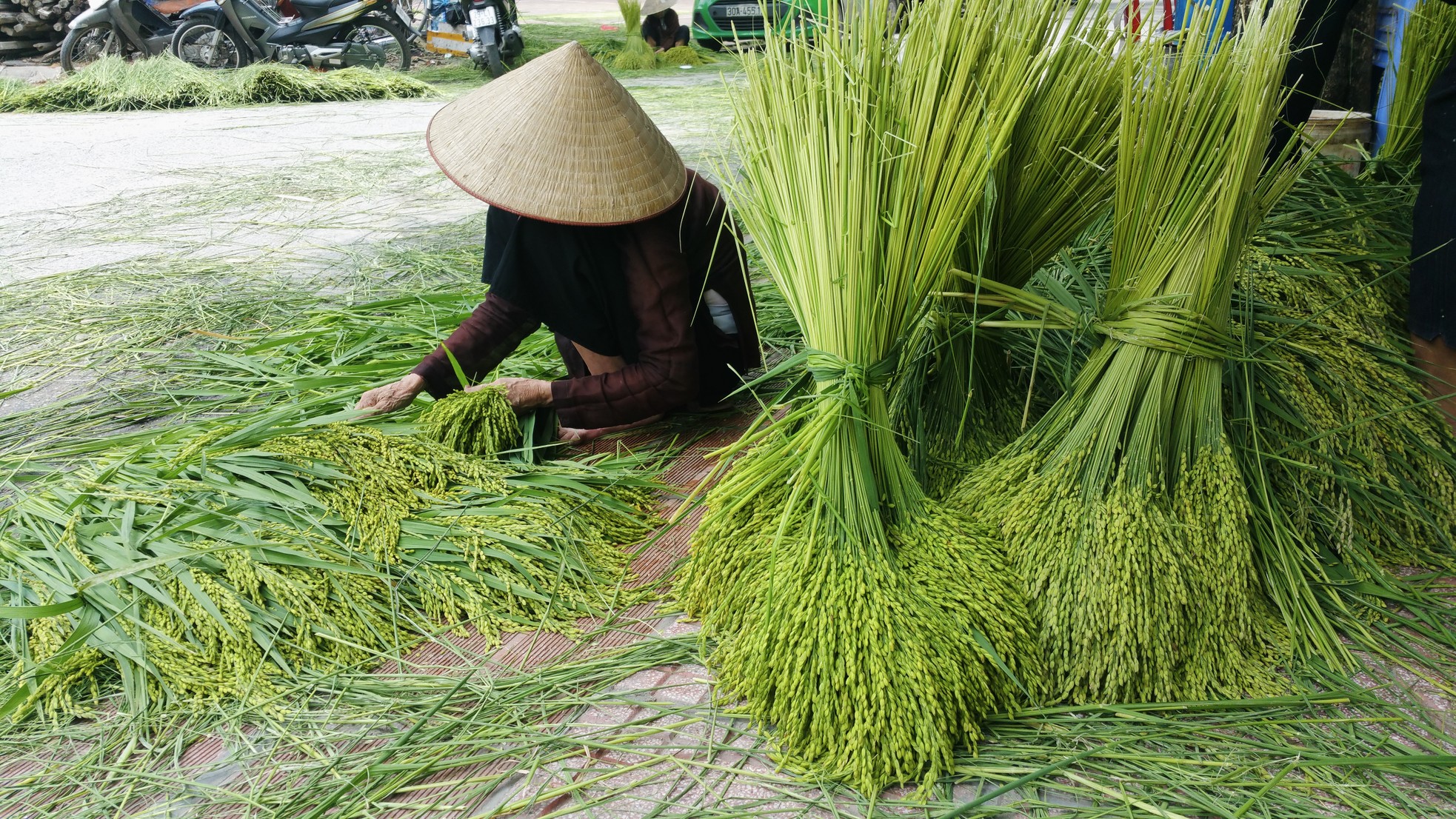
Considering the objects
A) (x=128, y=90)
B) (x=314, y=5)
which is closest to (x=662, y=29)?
(x=314, y=5)

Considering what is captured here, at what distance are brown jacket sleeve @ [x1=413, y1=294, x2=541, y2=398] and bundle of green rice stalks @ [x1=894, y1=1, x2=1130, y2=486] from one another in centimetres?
97

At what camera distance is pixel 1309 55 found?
9.07 feet

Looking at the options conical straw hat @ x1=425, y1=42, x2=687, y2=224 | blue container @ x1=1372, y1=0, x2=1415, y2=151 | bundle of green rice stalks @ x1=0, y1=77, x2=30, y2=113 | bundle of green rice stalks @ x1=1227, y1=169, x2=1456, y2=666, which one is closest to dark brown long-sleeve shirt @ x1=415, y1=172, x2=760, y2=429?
conical straw hat @ x1=425, y1=42, x2=687, y2=224

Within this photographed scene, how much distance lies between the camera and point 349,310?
3234mm

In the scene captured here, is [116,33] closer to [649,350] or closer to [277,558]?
[649,350]

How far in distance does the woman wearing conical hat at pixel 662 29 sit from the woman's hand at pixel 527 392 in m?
10.5

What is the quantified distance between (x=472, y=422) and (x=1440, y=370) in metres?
1.97

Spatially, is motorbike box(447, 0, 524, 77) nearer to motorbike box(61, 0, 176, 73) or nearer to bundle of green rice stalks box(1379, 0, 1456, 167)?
motorbike box(61, 0, 176, 73)

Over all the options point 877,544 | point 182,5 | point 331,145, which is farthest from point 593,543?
point 182,5

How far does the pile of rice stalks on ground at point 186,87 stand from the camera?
8586 millimetres

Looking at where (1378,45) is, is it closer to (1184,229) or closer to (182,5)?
(1184,229)

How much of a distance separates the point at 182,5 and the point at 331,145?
5615 mm

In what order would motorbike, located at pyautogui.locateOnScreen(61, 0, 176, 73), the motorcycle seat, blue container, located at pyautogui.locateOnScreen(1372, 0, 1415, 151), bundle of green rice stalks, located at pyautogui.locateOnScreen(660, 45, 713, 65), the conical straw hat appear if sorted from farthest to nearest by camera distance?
bundle of green rice stalks, located at pyautogui.locateOnScreen(660, 45, 713, 65) → the motorcycle seat → motorbike, located at pyautogui.locateOnScreen(61, 0, 176, 73) → blue container, located at pyautogui.locateOnScreen(1372, 0, 1415, 151) → the conical straw hat

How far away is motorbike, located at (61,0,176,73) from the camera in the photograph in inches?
387
